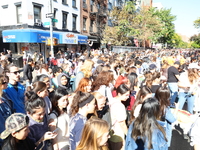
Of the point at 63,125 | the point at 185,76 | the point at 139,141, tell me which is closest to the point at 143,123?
the point at 139,141

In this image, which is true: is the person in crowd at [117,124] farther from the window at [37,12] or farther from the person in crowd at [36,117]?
the window at [37,12]

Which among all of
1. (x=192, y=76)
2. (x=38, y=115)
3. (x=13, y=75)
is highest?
(x=13, y=75)

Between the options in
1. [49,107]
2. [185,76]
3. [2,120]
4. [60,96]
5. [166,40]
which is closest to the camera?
[2,120]

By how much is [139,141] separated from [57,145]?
139 centimetres

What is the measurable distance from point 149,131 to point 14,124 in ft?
6.07

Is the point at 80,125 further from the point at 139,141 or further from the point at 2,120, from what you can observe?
the point at 2,120

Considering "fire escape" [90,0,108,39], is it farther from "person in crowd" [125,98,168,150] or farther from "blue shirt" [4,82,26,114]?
"person in crowd" [125,98,168,150]

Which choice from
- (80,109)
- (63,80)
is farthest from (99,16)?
(80,109)

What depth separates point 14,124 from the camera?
1.99 m

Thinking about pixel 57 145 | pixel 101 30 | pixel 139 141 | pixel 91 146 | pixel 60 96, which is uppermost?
pixel 101 30

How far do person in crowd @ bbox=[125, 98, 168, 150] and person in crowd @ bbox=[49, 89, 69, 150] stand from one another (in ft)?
3.86

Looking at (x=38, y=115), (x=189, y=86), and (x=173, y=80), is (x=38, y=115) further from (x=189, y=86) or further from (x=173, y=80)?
(x=173, y=80)

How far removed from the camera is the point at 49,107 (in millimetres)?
3602

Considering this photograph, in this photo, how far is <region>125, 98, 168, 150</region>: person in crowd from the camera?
8.09 ft
